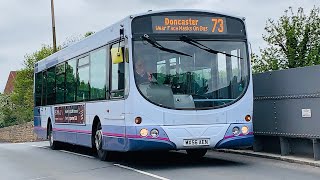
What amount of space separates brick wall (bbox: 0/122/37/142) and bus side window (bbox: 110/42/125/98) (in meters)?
33.5

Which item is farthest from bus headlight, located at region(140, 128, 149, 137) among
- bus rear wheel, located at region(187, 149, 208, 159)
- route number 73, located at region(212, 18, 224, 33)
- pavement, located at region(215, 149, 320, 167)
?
pavement, located at region(215, 149, 320, 167)

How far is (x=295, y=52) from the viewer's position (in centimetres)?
3064

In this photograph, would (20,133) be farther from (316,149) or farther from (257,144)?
(316,149)

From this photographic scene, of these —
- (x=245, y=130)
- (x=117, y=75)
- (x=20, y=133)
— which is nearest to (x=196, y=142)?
(x=245, y=130)

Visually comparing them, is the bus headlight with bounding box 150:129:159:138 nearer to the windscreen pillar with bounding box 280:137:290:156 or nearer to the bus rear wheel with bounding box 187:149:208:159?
the bus rear wheel with bounding box 187:149:208:159

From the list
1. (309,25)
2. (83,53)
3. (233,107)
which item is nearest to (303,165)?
(233,107)

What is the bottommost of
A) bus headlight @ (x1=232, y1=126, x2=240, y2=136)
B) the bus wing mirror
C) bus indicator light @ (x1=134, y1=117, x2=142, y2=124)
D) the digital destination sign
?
bus headlight @ (x1=232, y1=126, x2=240, y2=136)

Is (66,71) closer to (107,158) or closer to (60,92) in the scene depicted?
(60,92)

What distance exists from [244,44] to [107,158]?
172 inches

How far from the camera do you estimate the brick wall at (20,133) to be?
159ft

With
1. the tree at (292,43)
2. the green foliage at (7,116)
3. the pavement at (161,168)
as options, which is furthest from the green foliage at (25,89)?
the pavement at (161,168)

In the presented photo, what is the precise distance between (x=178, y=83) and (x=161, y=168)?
1842mm

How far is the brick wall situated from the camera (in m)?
48.6

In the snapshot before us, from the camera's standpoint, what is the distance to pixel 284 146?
1400 centimetres
